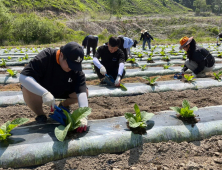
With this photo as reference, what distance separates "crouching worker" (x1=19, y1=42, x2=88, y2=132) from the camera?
2021 mm

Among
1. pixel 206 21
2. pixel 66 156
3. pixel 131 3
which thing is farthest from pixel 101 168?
pixel 131 3

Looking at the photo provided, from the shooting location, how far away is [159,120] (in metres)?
2.35

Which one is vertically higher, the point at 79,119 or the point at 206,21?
the point at 206,21

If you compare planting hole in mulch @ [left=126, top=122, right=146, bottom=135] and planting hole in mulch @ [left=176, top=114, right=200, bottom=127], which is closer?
planting hole in mulch @ [left=126, top=122, right=146, bottom=135]

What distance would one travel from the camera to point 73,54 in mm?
1979

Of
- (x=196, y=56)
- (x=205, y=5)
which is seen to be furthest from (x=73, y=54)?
(x=205, y=5)

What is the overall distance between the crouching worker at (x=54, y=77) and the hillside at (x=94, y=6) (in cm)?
2781

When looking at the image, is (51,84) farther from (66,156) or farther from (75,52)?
(66,156)

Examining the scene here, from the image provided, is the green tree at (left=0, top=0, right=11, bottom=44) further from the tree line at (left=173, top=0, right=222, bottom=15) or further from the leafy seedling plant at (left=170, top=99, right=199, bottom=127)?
the tree line at (left=173, top=0, right=222, bottom=15)

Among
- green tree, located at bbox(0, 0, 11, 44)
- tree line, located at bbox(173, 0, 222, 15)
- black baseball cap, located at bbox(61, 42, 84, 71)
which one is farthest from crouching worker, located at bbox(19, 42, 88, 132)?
tree line, located at bbox(173, 0, 222, 15)

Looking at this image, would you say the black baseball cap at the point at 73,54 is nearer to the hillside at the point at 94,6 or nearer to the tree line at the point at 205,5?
the hillside at the point at 94,6

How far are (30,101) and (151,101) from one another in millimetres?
2122

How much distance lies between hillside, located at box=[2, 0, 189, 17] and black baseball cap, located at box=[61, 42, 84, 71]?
92.3 feet

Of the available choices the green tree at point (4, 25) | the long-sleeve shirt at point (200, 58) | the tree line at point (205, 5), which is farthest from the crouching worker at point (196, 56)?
the tree line at point (205, 5)
